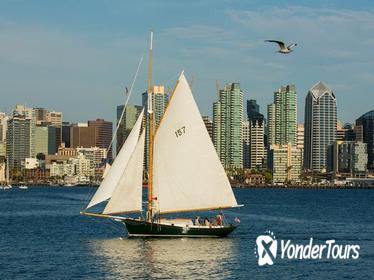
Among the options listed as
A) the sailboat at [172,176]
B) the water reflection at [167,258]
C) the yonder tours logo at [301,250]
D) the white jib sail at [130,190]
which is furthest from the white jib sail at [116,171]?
the yonder tours logo at [301,250]

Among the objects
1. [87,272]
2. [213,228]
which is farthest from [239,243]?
[87,272]

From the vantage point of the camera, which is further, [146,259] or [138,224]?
[138,224]

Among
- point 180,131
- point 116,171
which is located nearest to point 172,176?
point 180,131

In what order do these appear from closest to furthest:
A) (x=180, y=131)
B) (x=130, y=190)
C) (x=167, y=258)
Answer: (x=167, y=258) < (x=130, y=190) < (x=180, y=131)

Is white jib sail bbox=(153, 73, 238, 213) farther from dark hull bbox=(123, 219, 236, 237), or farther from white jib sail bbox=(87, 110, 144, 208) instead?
white jib sail bbox=(87, 110, 144, 208)

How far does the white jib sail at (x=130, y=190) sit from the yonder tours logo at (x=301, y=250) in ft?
35.8

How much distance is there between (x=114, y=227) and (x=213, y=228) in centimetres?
2043

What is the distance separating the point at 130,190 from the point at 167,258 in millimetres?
11063

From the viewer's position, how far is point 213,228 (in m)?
74.4

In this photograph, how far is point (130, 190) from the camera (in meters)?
72.9

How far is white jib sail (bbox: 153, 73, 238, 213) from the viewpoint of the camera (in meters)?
73.6

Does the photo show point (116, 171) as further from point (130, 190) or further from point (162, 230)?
point (162, 230)

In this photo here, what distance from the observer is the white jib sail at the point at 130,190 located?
7231 centimetres

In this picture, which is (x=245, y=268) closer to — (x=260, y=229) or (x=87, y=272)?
(x=87, y=272)
